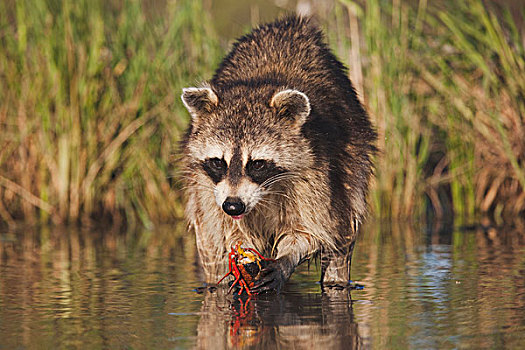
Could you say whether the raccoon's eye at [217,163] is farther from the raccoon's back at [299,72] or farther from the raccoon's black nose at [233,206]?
the raccoon's back at [299,72]

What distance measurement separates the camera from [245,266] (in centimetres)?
508

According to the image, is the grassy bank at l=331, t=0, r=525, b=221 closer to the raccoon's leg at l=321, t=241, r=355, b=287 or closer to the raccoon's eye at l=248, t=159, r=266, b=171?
the raccoon's leg at l=321, t=241, r=355, b=287

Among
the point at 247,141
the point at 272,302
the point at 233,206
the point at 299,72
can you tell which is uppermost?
the point at 299,72

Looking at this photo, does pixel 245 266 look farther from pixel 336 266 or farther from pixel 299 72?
pixel 299 72

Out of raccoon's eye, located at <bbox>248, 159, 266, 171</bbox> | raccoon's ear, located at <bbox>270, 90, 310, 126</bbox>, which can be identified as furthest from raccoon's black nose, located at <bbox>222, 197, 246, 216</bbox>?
raccoon's ear, located at <bbox>270, 90, 310, 126</bbox>

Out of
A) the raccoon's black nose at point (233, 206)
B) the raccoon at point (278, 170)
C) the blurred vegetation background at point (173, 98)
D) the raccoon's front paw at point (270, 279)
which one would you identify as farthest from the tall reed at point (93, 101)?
the raccoon's black nose at point (233, 206)

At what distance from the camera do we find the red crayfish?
5047mm

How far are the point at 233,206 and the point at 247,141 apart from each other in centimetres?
46

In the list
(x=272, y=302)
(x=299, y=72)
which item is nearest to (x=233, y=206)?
(x=272, y=302)

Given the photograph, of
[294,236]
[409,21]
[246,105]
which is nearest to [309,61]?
[246,105]

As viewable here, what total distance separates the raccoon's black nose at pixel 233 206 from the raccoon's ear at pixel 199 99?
75cm

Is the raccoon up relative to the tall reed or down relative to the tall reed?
down

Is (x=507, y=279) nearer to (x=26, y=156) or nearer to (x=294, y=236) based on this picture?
(x=294, y=236)

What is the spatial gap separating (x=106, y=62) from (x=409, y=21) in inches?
111
